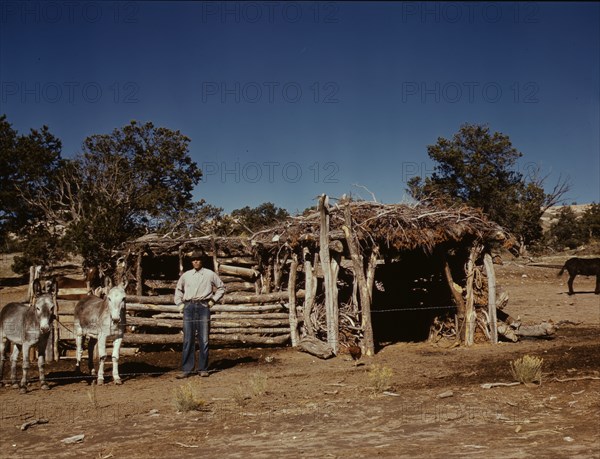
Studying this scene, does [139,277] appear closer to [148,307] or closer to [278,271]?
[148,307]

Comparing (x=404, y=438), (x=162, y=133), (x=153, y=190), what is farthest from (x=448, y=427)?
(x=162, y=133)

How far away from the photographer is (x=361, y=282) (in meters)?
12.2

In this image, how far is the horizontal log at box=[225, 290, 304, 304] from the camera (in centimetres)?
1380

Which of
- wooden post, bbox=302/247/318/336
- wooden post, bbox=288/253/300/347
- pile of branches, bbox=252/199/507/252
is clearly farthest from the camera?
wooden post, bbox=288/253/300/347

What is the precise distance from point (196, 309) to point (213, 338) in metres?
3.73

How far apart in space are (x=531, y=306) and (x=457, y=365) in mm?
10624

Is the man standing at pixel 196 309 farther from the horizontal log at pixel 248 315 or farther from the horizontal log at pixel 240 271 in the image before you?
the horizontal log at pixel 240 271

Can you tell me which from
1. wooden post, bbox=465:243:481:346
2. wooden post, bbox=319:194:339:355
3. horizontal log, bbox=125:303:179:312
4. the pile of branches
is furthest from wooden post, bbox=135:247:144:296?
wooden post, bbox=465:243:481:346

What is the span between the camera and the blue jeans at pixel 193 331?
10.2 meters

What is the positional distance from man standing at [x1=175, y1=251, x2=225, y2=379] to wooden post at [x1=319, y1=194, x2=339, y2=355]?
2756 mm

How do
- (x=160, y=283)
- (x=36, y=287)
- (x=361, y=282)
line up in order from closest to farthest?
1. (x=36, y=287)
2. (x=361, y=282)
3. (x=160, y=283)

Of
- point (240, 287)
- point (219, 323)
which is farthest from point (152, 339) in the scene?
point (240, 287)

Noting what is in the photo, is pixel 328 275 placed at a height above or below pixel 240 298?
above

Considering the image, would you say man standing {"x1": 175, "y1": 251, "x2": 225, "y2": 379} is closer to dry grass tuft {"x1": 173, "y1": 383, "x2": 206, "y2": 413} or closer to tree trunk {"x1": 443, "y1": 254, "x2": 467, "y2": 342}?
dry grass tuft {"x1": 173, "y1": 383, "x2": 206, "y2": 413}
